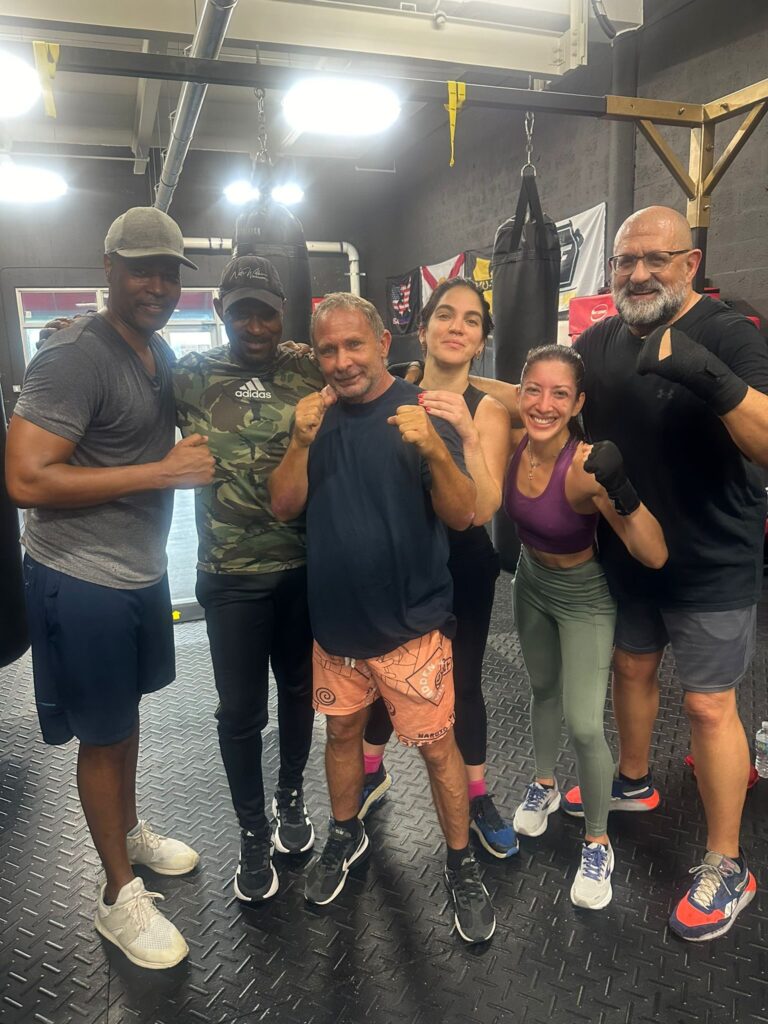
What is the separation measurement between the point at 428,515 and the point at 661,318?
794 millimetres

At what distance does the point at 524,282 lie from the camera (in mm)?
2943

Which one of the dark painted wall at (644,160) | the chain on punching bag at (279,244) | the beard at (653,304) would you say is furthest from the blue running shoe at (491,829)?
the dark painted wall at (644,160)

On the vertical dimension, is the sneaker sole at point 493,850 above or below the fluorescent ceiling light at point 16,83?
below

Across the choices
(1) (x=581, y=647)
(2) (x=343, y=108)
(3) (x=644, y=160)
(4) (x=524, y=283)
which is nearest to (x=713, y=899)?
(1) (x=581, y=647)

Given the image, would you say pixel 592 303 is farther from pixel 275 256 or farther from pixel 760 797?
pixel 760 797

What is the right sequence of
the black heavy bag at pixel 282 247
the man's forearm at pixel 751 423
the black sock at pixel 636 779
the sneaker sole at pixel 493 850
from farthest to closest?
the black heavy bag at pixel 282 247
the black sock at pixel 636 779
the sneaker sole at pixel 493 850
the man's forearm at pixel 751 423

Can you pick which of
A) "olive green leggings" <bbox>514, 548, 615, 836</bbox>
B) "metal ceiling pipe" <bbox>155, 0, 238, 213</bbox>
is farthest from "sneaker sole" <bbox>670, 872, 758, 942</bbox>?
"metal ceiling pipe" <bbox>155, 0, 238, 213</bbox>

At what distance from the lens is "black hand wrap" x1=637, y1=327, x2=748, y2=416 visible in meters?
1.49

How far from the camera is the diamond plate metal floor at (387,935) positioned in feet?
5.01

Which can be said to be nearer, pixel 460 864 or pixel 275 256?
pixel 460 864

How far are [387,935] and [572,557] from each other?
42.5 inches

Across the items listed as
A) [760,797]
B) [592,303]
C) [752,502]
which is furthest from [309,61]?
[760,797]

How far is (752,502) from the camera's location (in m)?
1.72

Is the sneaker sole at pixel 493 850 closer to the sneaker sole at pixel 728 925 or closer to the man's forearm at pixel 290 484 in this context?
the sneaker sole at pixel 728 925
